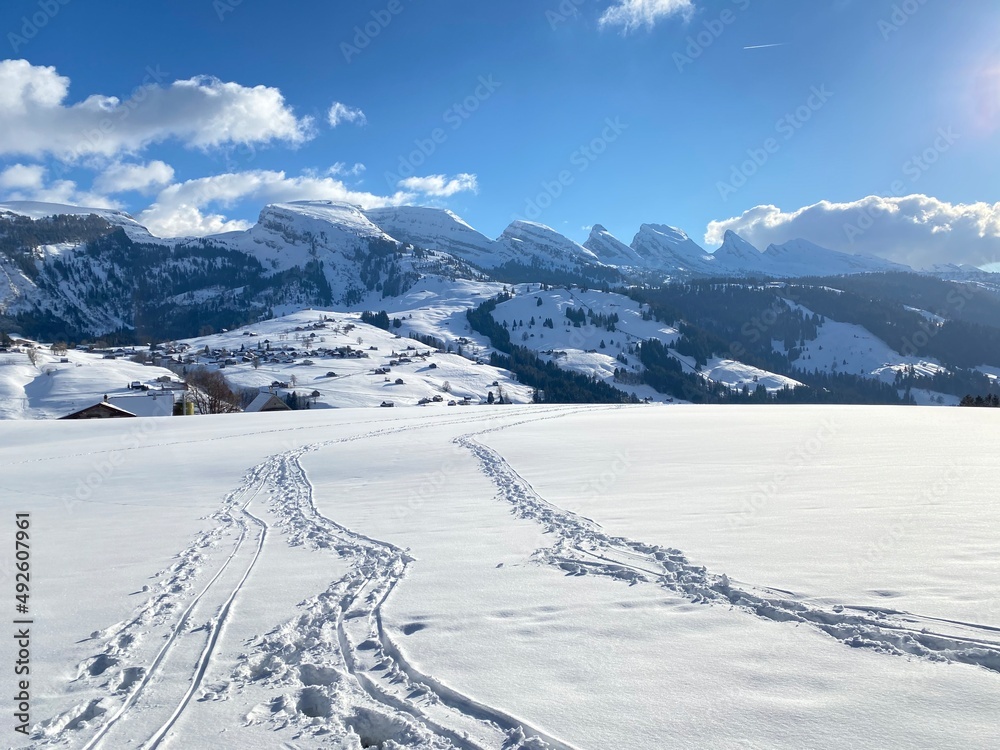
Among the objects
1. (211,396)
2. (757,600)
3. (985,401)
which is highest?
(985,401)

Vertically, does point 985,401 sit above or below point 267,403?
above

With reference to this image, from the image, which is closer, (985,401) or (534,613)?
(534,613)

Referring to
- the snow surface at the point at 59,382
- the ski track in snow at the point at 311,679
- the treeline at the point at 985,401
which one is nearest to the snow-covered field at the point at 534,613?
the ski track in snow at the point at 311,679

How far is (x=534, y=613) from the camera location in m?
7.11

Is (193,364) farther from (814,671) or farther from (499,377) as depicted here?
(814,671)

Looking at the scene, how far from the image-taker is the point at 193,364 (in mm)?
173125

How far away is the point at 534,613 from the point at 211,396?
9478 cm

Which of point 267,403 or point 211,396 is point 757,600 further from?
point 211,396

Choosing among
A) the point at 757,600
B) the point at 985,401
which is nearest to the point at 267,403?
the point at 757,600

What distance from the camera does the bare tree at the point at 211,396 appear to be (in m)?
87.3

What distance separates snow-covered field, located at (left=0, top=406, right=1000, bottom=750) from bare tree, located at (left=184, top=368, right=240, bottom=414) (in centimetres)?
7724

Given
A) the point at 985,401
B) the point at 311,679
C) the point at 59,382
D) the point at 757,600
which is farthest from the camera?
the point at 59,382

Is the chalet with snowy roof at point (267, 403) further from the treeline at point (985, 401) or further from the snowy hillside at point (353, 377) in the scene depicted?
the treeline at point (985, 401)

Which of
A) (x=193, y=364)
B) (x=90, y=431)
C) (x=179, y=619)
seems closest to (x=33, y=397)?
(x=193, y=364)
